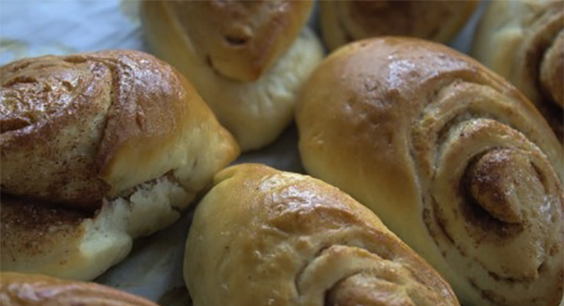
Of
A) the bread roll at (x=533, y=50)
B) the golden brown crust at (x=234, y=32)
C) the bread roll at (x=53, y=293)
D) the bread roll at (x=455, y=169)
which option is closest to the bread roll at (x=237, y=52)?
the golden brown crust at (x=234, y=32)

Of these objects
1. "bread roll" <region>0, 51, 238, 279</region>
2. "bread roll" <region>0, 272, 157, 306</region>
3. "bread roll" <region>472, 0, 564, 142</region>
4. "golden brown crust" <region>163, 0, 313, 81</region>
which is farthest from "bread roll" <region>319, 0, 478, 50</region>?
"bread roll" <region>0, 272, 157, 306</region>

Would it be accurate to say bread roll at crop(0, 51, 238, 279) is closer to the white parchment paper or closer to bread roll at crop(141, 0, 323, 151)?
the white parchment paper

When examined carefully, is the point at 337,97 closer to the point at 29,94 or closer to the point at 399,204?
the point at 399,204

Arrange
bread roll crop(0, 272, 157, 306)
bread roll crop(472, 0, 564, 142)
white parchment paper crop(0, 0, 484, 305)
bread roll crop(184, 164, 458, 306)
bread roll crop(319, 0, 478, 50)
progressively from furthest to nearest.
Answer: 1. bread roll crop(319, 0, 478, 50)
2. bread roll crop(472, 0, 564, 142)
3. white parchment paper crop(0, 0, 484, 305)
4. bread roll crop(184, 164, 458, 306)
5. bread roll crop(0, 272, 157, 306)

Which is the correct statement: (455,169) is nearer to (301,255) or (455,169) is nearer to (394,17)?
(301,255)

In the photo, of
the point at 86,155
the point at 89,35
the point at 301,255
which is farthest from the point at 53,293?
the point at 89,35

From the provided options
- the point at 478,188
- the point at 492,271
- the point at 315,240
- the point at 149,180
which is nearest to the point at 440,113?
the point at 478,188
